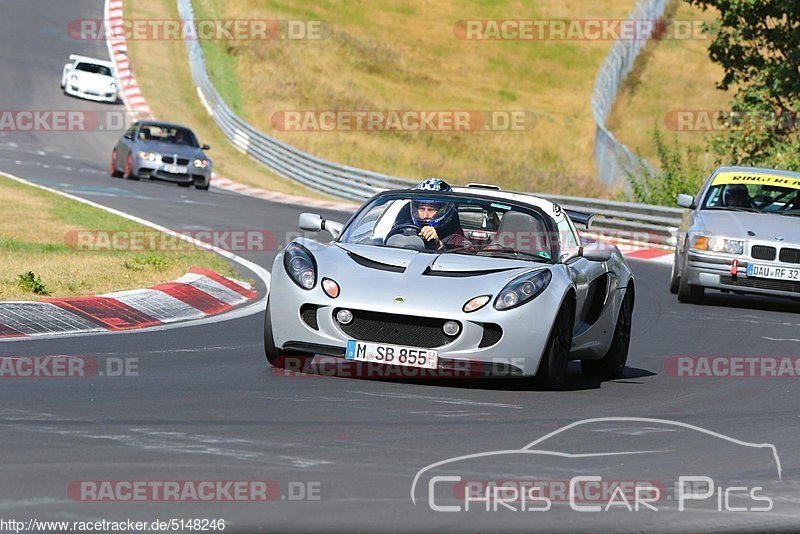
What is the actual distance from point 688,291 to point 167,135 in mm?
16103

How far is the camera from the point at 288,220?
2391 cm

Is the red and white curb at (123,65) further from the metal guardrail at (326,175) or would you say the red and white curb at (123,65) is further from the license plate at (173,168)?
the license plate at (173,168)

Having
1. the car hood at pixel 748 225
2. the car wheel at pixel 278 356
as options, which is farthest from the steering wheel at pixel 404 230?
the car hood at pixel 748 225

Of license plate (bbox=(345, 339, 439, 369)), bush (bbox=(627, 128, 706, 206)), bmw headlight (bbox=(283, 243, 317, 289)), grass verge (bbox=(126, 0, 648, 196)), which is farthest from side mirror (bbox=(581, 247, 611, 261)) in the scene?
grass verge (bbox=(126, 0, 648, 196))

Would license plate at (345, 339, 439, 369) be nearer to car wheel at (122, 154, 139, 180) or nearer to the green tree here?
car wheel at (122, 154, 139, 180)

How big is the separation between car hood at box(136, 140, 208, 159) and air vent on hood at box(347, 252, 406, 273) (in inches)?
815

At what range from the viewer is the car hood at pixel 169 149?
29.6m

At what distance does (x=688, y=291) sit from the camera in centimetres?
1709

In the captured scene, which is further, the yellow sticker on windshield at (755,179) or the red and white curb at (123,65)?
the red and white curb at (123,65)

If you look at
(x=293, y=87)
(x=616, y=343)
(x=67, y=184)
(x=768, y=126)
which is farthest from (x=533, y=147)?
(x=616, y=343)

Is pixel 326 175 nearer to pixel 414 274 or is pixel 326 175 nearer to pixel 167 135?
pixel 167 135

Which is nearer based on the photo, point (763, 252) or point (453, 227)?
point (453, 227)

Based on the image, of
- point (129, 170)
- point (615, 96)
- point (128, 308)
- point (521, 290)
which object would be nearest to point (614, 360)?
point (521, 290)

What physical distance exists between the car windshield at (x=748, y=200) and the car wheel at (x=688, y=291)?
1.02 meters
